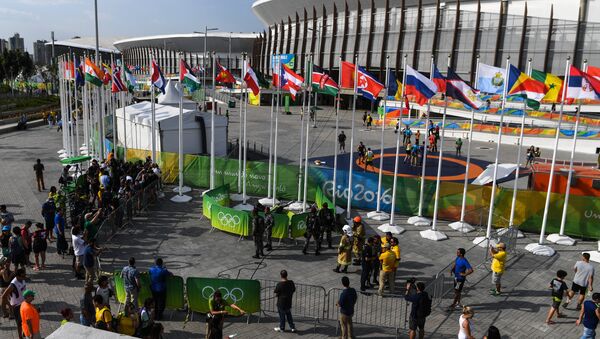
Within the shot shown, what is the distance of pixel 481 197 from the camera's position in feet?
60.8

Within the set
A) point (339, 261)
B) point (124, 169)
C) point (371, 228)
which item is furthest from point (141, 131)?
point (339, 261)

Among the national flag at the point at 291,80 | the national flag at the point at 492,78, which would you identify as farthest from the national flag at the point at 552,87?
the national flag at the point at 291,80

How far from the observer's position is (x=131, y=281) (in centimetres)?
1074

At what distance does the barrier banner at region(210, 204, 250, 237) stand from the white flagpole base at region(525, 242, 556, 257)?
9507 millimetres

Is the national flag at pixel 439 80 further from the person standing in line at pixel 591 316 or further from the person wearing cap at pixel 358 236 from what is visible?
the person standing in line at pixel 591 316

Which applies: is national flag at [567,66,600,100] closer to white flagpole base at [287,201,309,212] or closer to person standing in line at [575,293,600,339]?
person standing in line at [575,293,600,339]

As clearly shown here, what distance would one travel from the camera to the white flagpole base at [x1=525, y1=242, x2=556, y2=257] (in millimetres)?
16094

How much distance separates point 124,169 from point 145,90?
67.1 m

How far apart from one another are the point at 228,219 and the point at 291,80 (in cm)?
617

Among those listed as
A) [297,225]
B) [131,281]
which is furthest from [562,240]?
[131,281]

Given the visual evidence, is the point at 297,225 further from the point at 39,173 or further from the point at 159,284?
the point at 39,173

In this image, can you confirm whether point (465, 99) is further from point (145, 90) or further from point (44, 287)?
point (145, 90)

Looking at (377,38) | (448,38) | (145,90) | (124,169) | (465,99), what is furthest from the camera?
(145,90)

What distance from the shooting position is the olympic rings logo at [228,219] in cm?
1683
